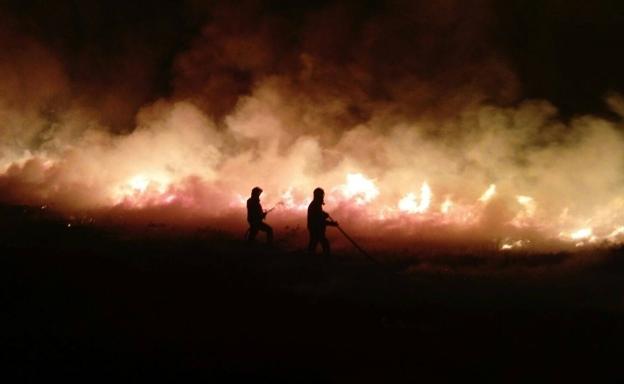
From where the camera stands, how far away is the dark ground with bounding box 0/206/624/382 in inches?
237

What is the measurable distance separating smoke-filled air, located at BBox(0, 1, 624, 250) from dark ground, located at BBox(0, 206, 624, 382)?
286 centimetres

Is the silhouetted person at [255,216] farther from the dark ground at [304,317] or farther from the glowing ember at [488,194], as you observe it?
the glowing ember at [488,194]

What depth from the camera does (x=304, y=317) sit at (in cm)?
788

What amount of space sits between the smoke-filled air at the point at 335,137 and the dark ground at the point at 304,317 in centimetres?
286

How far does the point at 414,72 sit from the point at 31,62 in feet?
55.7

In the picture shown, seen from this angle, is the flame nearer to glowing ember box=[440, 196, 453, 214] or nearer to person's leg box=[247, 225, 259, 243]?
glowing ember box=[440, 196, 453, 214]

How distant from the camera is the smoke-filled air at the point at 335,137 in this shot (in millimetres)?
15086

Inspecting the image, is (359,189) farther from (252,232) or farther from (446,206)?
(252,232)

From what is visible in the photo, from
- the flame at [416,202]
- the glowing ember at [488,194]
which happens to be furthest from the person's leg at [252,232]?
the glowing ember at [488,194]

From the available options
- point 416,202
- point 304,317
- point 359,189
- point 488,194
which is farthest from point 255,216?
point 488,194

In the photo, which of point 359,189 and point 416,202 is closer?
point 416,202

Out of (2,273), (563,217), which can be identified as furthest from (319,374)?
(563,217)

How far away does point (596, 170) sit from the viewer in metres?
15.0

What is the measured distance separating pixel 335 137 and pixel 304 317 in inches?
464
